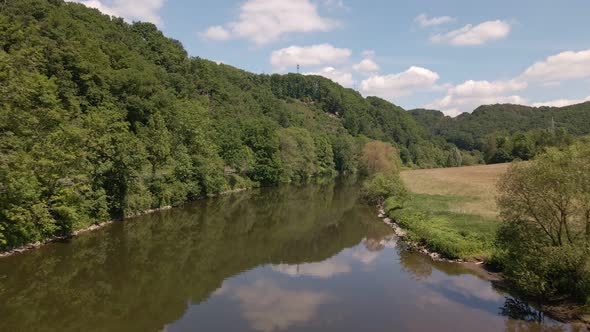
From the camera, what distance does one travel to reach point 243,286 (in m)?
24.0

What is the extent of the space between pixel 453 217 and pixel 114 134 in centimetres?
3605

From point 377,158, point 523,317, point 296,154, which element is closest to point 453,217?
point 523,317

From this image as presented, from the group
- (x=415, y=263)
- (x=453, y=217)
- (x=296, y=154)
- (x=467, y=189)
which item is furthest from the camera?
(x=296, y=154)

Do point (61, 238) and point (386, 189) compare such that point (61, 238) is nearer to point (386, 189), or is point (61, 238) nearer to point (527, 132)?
point (386, 189)

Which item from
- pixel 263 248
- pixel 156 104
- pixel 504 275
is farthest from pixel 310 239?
pixel 156 104

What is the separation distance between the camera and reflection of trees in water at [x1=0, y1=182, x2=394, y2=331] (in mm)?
19661

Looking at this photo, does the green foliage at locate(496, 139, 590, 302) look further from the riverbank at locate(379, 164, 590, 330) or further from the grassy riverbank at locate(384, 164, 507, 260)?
the grassy riverbank at locate(384, 164, 507, 260)

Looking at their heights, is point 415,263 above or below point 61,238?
below

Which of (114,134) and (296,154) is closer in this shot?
(114,134)

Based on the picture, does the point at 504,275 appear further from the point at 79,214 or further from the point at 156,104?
the point at 156,104

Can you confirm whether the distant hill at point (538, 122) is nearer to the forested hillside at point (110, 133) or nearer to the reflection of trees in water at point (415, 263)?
the forested hillside at point (110, 133)

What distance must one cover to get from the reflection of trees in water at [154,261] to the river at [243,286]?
0.31 ft

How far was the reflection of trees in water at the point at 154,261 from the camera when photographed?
1966cm

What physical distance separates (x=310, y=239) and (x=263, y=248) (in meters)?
5.51
